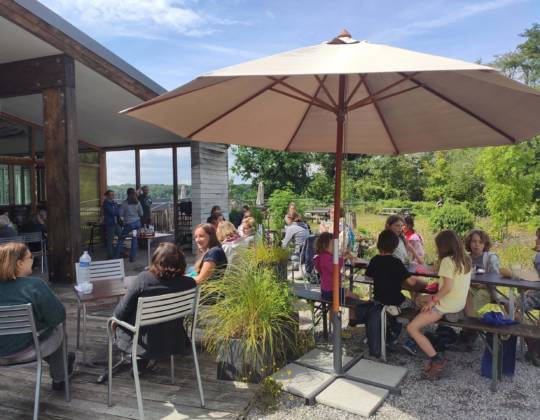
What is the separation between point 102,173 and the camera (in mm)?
10891

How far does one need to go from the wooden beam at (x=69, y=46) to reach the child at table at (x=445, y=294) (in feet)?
16.9

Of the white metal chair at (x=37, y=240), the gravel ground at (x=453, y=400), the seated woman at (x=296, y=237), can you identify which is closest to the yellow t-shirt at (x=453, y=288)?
the gravel ground at (x=453, y=400)

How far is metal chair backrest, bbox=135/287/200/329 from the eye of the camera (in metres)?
2.53

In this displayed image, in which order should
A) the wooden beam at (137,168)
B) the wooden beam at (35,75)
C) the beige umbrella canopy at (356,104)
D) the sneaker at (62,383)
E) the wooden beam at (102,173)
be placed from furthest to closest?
the wooden beam at (102,173), the wooden beam at (137,168), the wooden beam at (35,75), the sneaker at (62,383), the beige umbrella canopy at (356,104)

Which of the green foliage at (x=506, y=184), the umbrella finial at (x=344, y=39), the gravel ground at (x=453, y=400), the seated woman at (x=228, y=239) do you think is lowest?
the gravel ground at (x=453, y=400)

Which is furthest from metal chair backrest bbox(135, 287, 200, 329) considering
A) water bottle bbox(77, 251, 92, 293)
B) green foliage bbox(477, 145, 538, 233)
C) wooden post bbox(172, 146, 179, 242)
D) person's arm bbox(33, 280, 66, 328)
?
green foliage bbox(477, 145, 538, 233)

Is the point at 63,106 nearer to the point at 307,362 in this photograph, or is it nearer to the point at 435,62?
the point at 307,362

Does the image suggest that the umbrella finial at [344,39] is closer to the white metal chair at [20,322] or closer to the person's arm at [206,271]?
the person's arm at [206,271]

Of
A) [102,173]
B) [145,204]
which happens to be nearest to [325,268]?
[145,204]

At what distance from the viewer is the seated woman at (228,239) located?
4711 mm

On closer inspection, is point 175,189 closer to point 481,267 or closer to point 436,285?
point 436,285

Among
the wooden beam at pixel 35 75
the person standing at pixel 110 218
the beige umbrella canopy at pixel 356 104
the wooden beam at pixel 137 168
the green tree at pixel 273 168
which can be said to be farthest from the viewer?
the green tree at pixel 273 168

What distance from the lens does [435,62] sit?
2018mm

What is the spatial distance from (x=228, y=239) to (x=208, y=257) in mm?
1071
